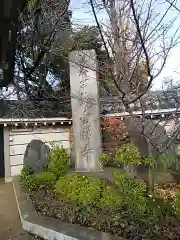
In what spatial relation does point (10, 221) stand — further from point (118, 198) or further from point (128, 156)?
point (128, 156)

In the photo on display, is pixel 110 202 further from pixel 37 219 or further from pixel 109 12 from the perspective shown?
pixel 109 12

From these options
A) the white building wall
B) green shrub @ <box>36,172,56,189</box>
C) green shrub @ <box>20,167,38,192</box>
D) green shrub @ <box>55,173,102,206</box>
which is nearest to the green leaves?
green shrub @ <box>55,173,102,206</box>

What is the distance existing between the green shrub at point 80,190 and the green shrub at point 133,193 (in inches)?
33.7

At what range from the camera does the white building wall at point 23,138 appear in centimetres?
1257

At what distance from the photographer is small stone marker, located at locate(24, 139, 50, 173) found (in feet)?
29.7

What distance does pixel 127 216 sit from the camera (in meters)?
4.57

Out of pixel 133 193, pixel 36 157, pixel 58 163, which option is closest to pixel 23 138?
pixel 36 157

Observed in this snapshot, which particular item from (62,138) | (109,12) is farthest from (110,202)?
(62,138)

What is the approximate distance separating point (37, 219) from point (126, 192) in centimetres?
154

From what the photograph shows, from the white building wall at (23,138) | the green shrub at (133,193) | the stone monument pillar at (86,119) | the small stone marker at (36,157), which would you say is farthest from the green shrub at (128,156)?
the white building wall at (23,138)

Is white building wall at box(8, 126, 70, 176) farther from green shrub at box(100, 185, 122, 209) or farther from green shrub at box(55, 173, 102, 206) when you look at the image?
green shrub at box(100, 185, 122, 209)

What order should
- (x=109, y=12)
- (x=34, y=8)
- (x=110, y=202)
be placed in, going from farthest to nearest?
(x=34, y=8), (x=110, y=202), (x=109, y=12)

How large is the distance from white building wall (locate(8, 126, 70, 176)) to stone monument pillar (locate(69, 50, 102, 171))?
4384mm

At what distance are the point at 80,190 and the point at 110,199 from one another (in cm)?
81
